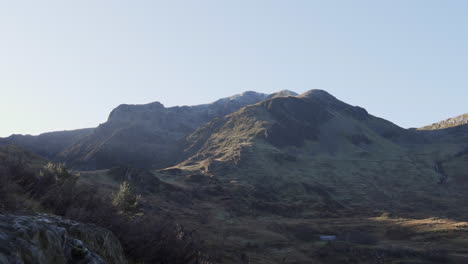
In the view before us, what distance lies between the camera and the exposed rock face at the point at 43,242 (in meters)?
4.57

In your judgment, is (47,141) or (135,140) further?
(47,141)

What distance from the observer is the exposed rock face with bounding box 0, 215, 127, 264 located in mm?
4575

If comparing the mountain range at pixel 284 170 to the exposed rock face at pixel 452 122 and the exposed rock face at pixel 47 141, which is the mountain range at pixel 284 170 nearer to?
the exposed rock face at pixel 47 141

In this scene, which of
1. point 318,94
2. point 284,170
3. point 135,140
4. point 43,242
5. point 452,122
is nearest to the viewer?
point 43,242

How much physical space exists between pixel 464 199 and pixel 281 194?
42751 mm

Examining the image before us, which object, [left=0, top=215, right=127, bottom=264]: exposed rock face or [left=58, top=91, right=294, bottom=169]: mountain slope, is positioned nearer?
[left=0, top=215, right=127, bottom=264]: exposed rock face

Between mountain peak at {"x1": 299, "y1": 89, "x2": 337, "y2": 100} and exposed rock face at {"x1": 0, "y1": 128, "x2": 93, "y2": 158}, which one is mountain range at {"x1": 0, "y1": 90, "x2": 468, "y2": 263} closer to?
exposed rock face at {"x1": 0, "y1": 128, "x2": 93, "y2": 158}

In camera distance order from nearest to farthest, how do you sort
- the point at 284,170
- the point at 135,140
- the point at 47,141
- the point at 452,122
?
the point at 284,170 → the point at 135,140 → the point at 47,141 → the point at 452,122

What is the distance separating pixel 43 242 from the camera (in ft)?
17.1

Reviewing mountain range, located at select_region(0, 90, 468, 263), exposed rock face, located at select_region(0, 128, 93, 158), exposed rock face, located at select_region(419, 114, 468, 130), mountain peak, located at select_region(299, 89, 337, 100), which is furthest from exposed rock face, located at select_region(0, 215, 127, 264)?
exposed rock face, located at select_region(419, 114, 468, 130)

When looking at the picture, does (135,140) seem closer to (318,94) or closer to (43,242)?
(318,94)

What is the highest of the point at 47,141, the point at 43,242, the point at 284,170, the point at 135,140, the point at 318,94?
the point at 318,94

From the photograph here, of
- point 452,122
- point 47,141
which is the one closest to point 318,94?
point 452,122

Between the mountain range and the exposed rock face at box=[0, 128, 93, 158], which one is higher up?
the exposed rock face at box=[0, 128, 93, 158]
